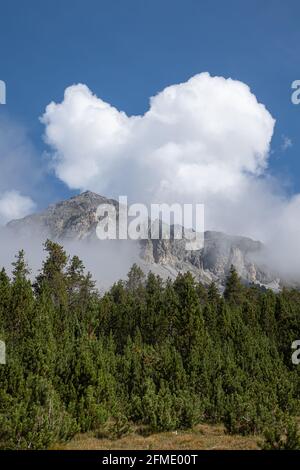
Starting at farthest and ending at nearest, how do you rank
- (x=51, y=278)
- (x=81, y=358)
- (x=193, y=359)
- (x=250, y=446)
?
(x=51, y=278)
(x=193, y=359)
(x=81, y=358)
(x=250, y=446)

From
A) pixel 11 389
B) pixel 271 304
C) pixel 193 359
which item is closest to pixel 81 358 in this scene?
pixel 11 389

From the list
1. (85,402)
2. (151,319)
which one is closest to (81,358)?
(85,402)

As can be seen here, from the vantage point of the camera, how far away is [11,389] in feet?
61.1

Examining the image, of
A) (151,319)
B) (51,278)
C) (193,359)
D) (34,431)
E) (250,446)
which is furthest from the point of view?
(51,278)

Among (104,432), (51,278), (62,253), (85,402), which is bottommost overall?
(104,432)

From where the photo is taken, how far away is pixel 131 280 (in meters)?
90.8

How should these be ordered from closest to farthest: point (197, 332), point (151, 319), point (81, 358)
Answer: point (81, 358), point (197, 332), point (151, 319)

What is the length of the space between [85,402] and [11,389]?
137 inches

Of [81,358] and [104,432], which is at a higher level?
[81,358]

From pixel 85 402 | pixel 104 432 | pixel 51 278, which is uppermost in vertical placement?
pixel 51 278

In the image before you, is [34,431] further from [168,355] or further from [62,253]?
[62,253]

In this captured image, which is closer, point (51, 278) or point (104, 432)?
point (104, 432)

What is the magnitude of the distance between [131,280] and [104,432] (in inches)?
2830

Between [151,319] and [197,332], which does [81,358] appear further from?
[151,319]
